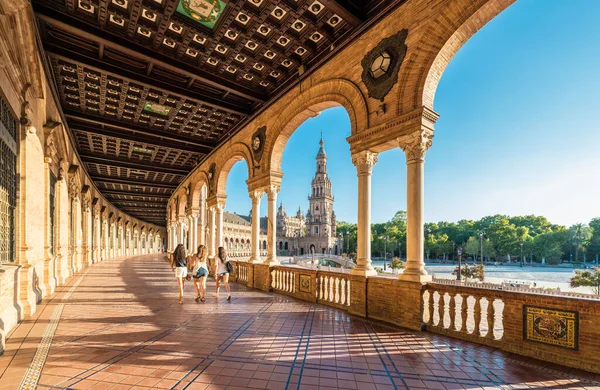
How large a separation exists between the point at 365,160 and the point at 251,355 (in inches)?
203

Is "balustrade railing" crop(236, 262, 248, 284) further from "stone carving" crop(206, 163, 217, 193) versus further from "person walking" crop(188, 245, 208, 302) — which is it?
"stone carving" crop(206, 163, 217, 193)

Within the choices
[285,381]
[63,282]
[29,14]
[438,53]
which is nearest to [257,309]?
[285,381]

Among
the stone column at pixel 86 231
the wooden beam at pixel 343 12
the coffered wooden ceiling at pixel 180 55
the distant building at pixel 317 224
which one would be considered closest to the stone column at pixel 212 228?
the coffered wooden ceiling at pixel 180 55

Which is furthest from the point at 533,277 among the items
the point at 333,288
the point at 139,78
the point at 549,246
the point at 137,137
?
the point at 139,78

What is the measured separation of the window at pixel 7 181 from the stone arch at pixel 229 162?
24.8 ft

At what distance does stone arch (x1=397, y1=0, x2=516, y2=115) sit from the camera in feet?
19.8

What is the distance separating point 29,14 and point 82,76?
13.3 ft

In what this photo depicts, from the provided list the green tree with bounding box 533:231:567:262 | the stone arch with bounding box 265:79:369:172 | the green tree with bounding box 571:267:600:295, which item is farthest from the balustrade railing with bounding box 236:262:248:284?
the green tree with bounding box 533:231:567:262

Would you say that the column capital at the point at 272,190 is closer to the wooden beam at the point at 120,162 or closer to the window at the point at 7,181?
the window at the point at 7,181

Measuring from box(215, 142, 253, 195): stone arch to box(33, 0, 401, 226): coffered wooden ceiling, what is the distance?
0.97 m

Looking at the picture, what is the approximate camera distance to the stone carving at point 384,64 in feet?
23.2

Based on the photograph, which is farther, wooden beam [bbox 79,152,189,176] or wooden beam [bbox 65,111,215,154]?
wooden beam [bbox 79,152,189,176]

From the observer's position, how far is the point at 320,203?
9662cm

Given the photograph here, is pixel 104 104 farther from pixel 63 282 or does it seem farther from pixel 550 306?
pixel 550 306
